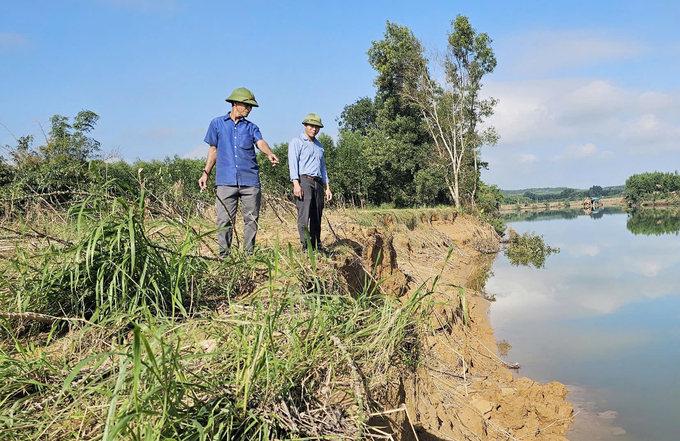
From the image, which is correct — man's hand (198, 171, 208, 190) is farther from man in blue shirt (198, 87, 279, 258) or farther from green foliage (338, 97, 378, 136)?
green foliage (338, 97, 378, 136)

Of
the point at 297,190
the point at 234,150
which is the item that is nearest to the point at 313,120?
the point at 297,190

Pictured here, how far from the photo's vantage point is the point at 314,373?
6.05 feet

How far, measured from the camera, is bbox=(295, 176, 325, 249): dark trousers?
15.3ft

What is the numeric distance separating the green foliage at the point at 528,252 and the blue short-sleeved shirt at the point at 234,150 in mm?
18793

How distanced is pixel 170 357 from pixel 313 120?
365 cm

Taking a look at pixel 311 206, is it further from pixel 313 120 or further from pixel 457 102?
pixel 457 102

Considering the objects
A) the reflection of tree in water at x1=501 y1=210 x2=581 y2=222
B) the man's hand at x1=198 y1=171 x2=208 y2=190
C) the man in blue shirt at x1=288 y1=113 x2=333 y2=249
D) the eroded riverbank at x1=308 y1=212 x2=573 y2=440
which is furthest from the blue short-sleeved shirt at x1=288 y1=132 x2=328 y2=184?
the reflection of tree in water at x1=501 y1=210 x2=581 y2=222

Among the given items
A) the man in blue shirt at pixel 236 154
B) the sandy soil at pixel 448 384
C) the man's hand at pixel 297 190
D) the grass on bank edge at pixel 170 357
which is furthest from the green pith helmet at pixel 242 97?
the grass on bank edge at pixel 170 357

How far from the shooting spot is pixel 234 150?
13.4 ft

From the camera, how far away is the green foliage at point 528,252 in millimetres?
20641

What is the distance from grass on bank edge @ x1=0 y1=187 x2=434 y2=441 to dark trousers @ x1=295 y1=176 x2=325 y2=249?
1949 mm

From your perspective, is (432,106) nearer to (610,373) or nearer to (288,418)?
(610,373)

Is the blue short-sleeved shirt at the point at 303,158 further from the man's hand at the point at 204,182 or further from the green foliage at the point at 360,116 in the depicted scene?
the green foliage at the point at 360,116

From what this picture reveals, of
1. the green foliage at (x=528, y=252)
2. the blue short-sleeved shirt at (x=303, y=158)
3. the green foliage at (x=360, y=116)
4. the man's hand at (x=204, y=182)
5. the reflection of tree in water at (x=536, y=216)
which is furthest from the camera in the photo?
the reflection of tree in water at (x=536, y=216)
